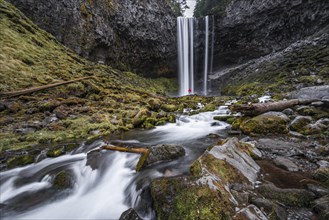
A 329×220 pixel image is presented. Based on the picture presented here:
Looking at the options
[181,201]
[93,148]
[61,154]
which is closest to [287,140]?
[181,201]

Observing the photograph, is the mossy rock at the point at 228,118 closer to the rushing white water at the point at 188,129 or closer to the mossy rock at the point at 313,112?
the rushing white water at the point at 188,129

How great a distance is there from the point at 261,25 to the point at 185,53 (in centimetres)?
1300

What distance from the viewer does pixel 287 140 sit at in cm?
495

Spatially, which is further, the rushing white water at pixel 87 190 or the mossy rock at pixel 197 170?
the rushing white water at pixel 87 190

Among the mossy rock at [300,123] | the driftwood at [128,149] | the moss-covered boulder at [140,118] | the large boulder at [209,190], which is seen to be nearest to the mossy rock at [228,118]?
the mossy rock at [300,123]

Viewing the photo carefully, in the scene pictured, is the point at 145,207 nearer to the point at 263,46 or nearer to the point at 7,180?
the point at 7,180

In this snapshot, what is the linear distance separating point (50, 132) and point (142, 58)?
26229 mm

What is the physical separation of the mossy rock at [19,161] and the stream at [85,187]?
17 cm

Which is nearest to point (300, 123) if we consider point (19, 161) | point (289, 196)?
point (289, 196)

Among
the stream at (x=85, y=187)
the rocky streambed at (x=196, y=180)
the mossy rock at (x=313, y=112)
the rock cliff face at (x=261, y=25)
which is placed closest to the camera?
the rocky streambed at (x=196, y=180)

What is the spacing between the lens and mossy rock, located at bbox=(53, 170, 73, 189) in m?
3.71

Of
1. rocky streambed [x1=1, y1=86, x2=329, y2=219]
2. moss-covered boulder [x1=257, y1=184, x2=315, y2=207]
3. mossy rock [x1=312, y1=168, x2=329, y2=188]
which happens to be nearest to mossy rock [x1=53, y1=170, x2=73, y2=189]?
rocky streambed [x1=1, y1=86, x2=329, y2=219]

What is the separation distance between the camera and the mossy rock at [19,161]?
4.45m

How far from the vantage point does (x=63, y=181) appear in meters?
3.79
